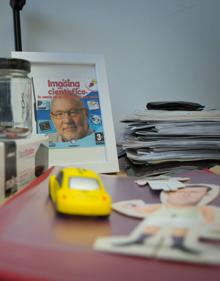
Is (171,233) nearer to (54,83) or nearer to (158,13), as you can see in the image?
(54,83)

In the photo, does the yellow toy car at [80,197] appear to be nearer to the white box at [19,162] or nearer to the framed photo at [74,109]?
the white box at [19,162]

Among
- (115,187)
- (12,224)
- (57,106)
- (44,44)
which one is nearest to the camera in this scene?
(12,224)

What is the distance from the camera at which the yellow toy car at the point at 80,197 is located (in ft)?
1.25

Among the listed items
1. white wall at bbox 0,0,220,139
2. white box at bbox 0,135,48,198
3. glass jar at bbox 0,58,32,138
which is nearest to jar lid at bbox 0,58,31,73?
glass jar at bbox 0,58,32,138

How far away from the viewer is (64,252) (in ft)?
1.01

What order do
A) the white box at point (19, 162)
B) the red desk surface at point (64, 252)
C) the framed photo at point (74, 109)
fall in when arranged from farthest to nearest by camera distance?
the framed photo at point (74, 109), the white box at point (19, 162), the red desk surface at point (64, 252)

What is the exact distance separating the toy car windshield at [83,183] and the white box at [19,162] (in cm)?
11

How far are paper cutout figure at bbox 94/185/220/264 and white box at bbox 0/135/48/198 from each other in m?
0.17

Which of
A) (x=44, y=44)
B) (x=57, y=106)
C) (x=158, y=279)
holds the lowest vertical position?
(x=158, y=279)

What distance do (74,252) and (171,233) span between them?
9cm

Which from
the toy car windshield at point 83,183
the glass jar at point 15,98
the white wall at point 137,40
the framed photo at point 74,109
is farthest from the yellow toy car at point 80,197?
the white wall at point 137,40

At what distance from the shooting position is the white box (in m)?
0.49

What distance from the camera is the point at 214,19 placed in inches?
42.3

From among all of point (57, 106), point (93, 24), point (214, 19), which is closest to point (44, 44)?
Answer: point (93, 24)
